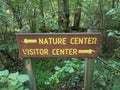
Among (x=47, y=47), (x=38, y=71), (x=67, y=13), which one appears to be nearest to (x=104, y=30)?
(x=67, y=13)

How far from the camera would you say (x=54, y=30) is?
605cm

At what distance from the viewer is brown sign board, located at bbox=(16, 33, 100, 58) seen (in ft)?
9.85

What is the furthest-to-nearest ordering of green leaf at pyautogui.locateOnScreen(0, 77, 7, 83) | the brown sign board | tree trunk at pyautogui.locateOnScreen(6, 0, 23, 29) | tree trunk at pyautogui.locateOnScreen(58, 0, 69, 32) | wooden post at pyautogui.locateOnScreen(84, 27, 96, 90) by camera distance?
tree trunk at pyautogui.locateOnScreen(58, 0, 69, 32)
tree trunk at pyautogui.locateOnScreen(6, 0, 23, 29)
wooden post at pyautogui.locateOnScreen(84, 27, 96, 90)
the brown sign board
green leaf at pyautogui.locateOnScreen(0, 77, 7, 83)

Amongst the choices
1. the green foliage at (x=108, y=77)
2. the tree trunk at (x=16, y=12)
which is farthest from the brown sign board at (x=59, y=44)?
the tree trunk at (x=16, y=12)

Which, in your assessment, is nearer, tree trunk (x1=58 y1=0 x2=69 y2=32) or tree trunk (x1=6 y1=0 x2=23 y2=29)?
tree trunk (x1=6 y1=0 x2=23 y2=29)

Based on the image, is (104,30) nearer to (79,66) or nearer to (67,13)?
(67,13)

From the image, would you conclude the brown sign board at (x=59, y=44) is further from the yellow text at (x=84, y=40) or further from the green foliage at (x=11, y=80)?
the green foliage at (x=11, y=80)

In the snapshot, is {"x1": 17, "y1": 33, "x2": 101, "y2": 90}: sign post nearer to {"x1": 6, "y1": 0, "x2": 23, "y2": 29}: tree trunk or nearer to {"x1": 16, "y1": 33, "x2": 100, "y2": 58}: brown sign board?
{"x1": 16, "y1": 33, "x2": 100, "y2": 58}: brown sign board

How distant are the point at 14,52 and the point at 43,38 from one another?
2590 mm

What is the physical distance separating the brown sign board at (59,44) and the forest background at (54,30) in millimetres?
391

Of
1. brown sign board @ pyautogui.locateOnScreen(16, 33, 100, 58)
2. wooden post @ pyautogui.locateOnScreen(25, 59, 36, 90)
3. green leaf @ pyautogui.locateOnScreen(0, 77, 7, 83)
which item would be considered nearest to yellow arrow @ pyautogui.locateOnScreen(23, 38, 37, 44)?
brown sign board @ pyautogui.locateOnScreen(16, 33, 100, 58)

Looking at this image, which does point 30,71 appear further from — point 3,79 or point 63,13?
point 63,13

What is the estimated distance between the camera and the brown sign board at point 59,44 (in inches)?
118

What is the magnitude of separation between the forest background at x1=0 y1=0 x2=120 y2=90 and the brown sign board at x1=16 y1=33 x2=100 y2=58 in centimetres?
39
